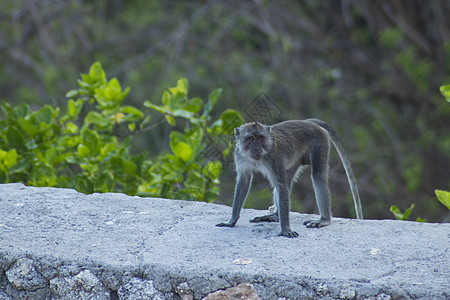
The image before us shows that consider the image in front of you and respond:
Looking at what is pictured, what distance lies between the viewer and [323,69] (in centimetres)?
1266

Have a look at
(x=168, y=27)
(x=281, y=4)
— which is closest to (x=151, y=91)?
(x=168, y=27)

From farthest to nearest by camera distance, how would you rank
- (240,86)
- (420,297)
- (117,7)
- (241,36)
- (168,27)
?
(117,7) < (168,27) < (241,36) < (240,86) < (420,297)

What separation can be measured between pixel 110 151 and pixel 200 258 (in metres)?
2.55

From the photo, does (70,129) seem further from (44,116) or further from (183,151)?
(183,151)

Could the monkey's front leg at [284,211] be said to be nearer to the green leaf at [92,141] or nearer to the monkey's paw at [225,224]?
the monkey's paw at [225,224]

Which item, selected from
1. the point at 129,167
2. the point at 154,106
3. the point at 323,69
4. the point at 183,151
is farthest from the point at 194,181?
the point at 323,69

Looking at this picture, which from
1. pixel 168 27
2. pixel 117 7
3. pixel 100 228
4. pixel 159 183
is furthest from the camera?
pixel 117 7

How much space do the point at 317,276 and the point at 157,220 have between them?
1.39 metres

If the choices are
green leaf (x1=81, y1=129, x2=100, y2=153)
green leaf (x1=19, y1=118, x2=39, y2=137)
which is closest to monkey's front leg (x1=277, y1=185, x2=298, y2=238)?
green leaf (x1=81, y1=129, x2=100, y2=153)

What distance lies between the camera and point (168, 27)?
15023 millimetres

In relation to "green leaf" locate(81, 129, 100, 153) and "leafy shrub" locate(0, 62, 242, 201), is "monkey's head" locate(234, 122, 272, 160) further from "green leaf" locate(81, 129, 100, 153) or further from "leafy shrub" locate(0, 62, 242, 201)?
"green leaf" locate(81, 129, 100, 153)

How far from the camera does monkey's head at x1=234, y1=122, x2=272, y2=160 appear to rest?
15.2 feet

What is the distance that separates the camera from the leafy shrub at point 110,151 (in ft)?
18.5

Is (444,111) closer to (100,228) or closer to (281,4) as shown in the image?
(281,4)
